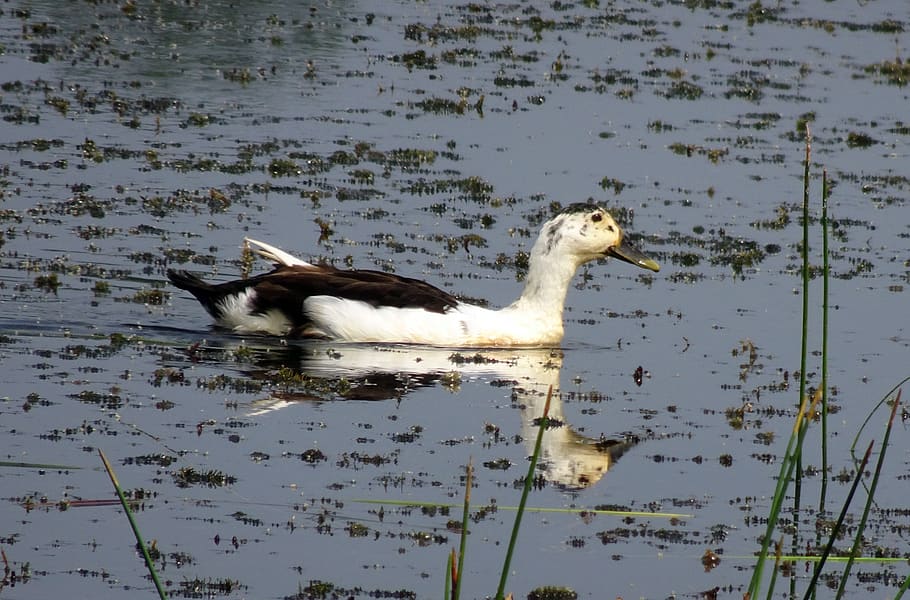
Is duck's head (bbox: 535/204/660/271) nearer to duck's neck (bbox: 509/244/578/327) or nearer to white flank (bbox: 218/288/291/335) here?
duck's neck (bbox: 509/244/578/327)

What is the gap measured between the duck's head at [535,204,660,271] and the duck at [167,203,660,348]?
1.36ft

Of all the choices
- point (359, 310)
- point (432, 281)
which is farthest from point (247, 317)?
point (432, 281)

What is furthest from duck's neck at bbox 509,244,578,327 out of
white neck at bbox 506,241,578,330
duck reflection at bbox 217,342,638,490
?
duck reflection at bbox 217,342,638,490

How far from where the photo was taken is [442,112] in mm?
22797

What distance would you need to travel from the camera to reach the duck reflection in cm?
1116

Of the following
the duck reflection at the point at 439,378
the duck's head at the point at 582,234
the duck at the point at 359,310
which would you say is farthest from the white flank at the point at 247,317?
the duck's head at the point at 582,234

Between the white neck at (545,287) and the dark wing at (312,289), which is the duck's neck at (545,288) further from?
the dark wing at (312,289)

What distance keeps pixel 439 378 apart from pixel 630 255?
2.77m

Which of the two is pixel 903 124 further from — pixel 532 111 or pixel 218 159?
pixel 218 159

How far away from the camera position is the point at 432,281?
15.6 m

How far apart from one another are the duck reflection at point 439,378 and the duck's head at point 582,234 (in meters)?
0.90

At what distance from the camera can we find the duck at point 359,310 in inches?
542

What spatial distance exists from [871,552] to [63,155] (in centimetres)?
1139

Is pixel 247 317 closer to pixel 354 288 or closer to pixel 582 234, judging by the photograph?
pixel 354 288
